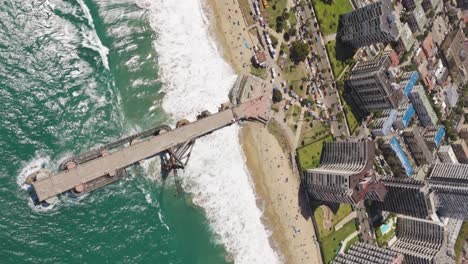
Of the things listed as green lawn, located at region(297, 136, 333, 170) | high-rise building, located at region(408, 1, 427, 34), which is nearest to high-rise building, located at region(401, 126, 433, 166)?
high-rise building, located at region(408, 1, 427, 34)

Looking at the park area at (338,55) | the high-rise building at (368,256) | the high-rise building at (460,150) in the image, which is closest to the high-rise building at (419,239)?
the high-rise building at (368,256)

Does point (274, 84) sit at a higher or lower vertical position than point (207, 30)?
lower

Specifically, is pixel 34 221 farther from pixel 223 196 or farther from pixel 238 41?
pixel 238 41

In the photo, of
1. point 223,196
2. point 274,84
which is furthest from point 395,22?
point 223,196

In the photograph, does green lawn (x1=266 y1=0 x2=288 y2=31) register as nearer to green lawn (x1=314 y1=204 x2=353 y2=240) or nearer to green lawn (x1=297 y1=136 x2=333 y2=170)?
green lawn (x1=297 y1=136 x2=333 y2=170)

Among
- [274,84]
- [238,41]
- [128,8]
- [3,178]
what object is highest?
[128,8]

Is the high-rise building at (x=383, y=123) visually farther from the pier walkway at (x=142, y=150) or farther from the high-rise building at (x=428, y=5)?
the high-rise building at (x=428, y=5)
